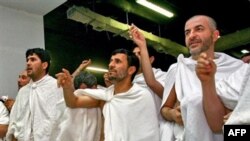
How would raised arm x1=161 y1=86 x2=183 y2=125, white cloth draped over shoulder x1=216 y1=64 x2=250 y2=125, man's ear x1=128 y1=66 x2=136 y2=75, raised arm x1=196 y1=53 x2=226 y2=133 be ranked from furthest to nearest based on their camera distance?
man's ear x1=128 y1=66 x2=136 y2=75, raised arm x1=161 y1=86 x2=183 y2=125, raised arm x1=196 y1=53 x2=226 y2=133, white cloth draped over shoulder x1=216 y1=64 x2=250 y2=125

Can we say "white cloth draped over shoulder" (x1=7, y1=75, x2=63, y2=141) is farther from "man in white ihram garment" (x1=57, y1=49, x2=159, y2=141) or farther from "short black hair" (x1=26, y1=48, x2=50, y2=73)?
"man in white ihram garment" (x1=57, y1=49, x2=159, y2=141)

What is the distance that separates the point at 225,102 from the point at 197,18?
80 centimetres

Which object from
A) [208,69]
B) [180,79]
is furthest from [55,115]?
[208,69]

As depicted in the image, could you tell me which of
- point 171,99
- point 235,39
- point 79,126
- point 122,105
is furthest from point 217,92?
point 235,39

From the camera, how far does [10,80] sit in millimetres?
3771

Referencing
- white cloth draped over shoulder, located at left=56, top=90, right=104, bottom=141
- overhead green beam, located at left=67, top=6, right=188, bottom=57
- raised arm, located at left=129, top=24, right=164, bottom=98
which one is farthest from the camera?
overhead green beam, located at left=67, top=6, right=188, bottom=57

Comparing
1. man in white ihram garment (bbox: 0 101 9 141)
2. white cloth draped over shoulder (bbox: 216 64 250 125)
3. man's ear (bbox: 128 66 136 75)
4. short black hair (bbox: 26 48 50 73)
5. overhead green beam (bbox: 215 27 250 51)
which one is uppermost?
overhead green beam (bbox: 215 27 250 51)

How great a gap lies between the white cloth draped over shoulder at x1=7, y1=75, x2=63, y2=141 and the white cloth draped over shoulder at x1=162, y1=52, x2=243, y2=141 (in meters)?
1.22

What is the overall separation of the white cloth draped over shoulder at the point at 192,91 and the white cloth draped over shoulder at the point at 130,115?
0.29m

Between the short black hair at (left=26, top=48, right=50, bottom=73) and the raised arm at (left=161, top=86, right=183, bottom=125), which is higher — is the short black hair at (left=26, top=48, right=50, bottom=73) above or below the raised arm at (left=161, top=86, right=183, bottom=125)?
above

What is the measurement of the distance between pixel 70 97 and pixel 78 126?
30 centimetres

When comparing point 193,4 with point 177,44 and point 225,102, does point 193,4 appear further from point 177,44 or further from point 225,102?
point 225,102

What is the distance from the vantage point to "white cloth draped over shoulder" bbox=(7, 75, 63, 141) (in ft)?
9.86

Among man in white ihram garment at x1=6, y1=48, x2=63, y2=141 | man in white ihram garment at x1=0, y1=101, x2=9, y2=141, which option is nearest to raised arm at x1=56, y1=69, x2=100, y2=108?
man in white ihram garment at x1=6, y1=48, x2=63, y2=141
